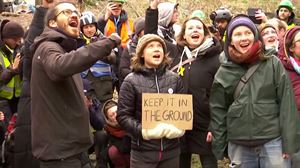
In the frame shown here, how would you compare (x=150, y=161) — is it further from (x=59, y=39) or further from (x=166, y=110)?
(x=59, y=39)

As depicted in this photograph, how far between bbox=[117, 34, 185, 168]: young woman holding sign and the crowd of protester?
1 centimetres

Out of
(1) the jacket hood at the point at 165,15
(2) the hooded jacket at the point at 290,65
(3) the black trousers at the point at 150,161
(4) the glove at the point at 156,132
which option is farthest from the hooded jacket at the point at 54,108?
(1) the jacket hood at the point at 165,15

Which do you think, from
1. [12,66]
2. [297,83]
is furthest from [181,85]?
[12,66]

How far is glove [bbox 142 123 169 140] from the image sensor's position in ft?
14.3

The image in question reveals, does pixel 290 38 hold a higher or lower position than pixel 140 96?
higher

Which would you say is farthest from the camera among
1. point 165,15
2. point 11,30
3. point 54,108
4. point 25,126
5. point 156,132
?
point 11,30

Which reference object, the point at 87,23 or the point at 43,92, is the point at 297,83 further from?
the point at 87,23

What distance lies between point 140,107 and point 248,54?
48.1 inches

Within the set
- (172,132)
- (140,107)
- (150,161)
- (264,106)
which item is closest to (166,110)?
(172,132)

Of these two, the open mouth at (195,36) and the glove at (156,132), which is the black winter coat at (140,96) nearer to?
the glove at (156,132)

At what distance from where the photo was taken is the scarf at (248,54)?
13.7 ft

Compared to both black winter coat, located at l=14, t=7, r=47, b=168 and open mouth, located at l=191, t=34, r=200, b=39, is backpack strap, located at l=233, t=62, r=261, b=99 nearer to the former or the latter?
open mouth, located at l=191, t=34, r=200, b=39

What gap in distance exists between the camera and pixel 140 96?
4.54m

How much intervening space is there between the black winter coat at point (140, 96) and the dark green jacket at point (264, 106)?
0.62m
